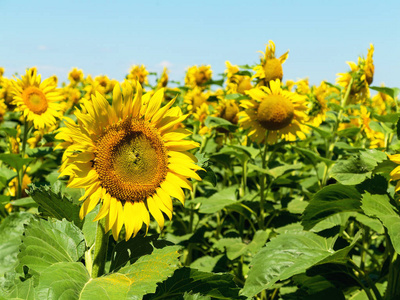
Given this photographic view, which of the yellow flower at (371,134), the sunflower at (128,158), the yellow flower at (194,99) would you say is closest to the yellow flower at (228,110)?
the yellow flower at (194,99)

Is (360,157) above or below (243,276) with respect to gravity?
above

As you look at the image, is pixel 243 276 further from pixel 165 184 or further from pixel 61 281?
pixel 61 281

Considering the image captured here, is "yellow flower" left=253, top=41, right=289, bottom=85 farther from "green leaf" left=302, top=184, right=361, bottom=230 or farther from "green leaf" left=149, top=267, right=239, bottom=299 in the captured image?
"green leaf" left=149, top=267, right=239, bottom=299

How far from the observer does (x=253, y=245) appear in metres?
3.12

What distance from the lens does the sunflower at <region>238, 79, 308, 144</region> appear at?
3484 mm

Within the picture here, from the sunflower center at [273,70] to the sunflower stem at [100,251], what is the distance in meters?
2.42

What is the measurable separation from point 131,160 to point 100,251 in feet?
1.19

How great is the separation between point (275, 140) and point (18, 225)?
2.05m

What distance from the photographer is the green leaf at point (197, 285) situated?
67.5 inches

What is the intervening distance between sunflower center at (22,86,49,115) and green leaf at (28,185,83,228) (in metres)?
2.35

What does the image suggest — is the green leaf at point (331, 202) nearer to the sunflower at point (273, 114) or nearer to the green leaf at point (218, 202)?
the green leaf at point (218, 202)

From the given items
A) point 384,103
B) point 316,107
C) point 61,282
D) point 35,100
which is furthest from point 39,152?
point 384,103

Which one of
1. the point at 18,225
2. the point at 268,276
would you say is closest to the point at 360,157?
the point at 268,276

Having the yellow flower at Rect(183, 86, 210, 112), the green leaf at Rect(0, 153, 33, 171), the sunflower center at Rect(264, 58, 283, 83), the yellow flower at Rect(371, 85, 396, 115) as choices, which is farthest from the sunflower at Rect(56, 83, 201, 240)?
the yellow flower at Rect(371, 85, 396, 115)
